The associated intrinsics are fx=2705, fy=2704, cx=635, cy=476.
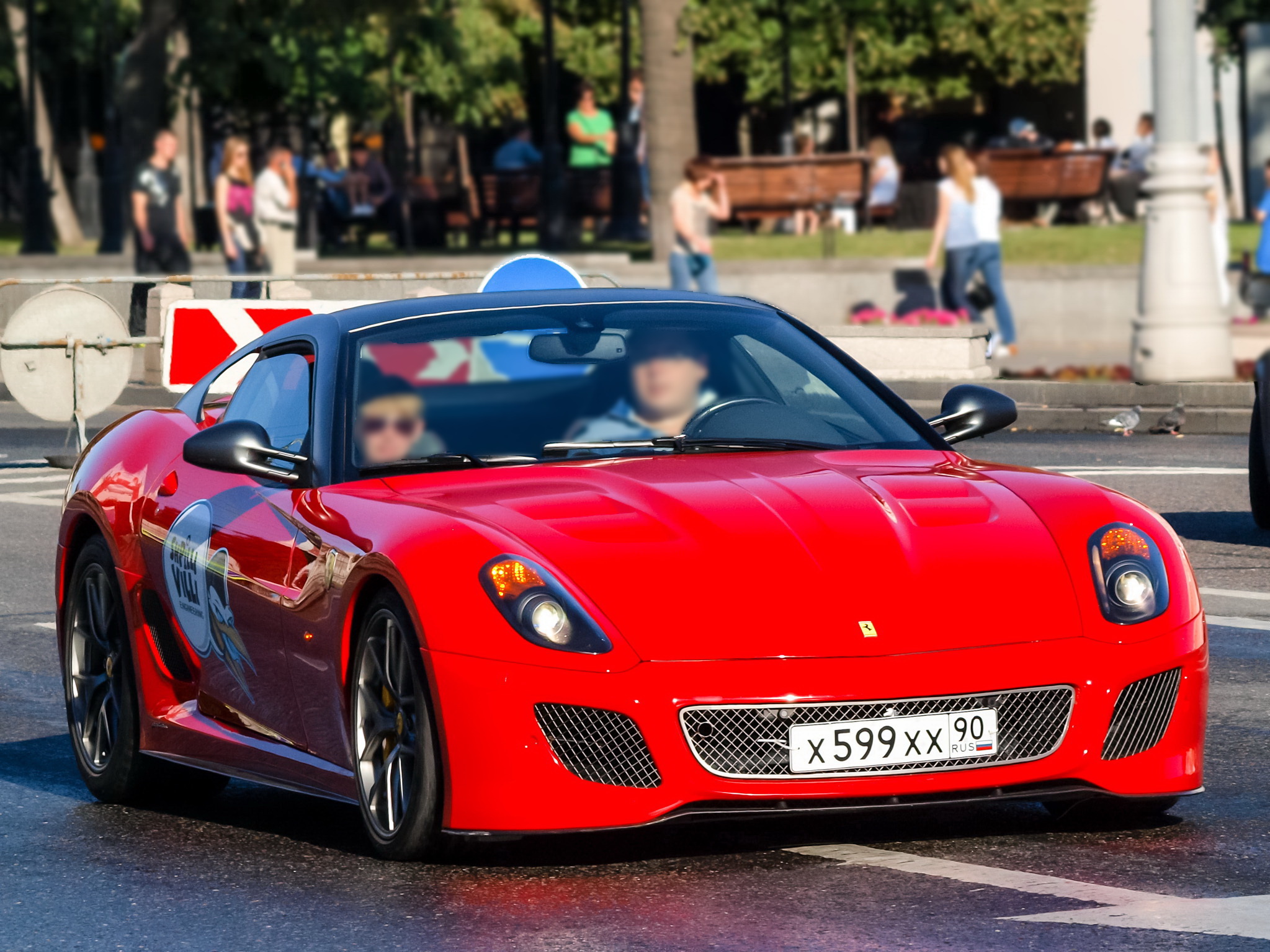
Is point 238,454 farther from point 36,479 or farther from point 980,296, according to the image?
point 980,296

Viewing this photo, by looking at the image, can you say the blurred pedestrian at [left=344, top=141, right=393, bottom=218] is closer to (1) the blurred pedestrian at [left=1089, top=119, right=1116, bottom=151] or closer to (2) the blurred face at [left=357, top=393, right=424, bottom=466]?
(1) the blurred pedestrian at [left=1089, top=119, right=1116, bottom=151]

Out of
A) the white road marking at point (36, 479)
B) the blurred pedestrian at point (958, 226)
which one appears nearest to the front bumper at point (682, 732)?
the white road marking at point (36, 479)

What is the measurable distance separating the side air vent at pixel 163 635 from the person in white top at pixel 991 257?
57.7 ft

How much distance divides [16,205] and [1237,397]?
2040 inches

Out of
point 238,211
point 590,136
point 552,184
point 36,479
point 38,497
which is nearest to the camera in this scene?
point 38,497

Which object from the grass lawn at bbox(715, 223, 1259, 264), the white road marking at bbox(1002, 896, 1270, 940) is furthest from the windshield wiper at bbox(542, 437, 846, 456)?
the grass lawn at bbox(715, 223, 1259, 264)

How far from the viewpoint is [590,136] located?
36938 mm

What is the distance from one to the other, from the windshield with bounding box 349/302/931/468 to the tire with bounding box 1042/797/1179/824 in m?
1.01

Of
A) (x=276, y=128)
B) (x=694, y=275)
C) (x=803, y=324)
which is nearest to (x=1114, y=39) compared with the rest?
(x=276, y=128)

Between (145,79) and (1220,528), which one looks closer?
(1220,528)

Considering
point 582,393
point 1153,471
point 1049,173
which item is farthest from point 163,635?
point 1049,173

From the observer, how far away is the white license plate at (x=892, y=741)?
17.8ft

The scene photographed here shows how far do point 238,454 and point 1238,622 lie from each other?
4413 millimetres

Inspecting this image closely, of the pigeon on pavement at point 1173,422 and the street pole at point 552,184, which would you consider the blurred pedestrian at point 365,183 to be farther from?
the pigeon on pavement at point 1173,422
